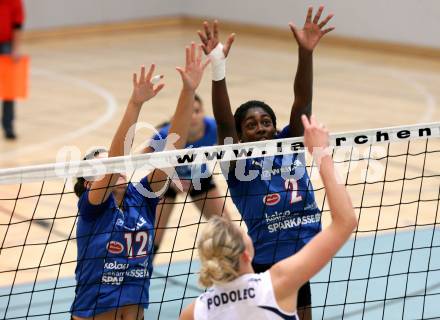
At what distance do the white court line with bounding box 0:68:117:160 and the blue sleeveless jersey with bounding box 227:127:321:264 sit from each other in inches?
250

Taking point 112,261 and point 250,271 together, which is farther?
point 112,261

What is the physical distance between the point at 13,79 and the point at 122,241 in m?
6.10

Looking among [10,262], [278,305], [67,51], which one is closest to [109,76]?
[67,51]

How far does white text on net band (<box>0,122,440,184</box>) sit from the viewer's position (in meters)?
4.66

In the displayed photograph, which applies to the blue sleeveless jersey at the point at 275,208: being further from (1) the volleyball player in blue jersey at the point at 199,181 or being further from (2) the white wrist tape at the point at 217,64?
(1) the volleyball player in blue jersey at the point at 199,181

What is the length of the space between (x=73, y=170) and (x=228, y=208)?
13.7 ft

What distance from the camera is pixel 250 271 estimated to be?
11.8 ft

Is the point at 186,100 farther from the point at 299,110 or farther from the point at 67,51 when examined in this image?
the point at 67,51

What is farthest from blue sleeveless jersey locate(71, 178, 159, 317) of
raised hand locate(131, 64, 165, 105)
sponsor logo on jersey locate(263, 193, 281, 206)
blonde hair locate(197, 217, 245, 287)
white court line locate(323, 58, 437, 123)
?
white court line locate(323, 58, 437, 123)

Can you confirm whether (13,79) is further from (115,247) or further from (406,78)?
(406,78)

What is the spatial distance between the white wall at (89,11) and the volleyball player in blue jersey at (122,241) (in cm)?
1440

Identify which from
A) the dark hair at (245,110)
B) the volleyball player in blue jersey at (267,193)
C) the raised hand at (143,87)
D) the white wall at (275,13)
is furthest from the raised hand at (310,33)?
the white wall at (275,13)

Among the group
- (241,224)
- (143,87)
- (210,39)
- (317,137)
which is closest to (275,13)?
(241,224)

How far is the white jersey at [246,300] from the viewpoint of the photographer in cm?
351
